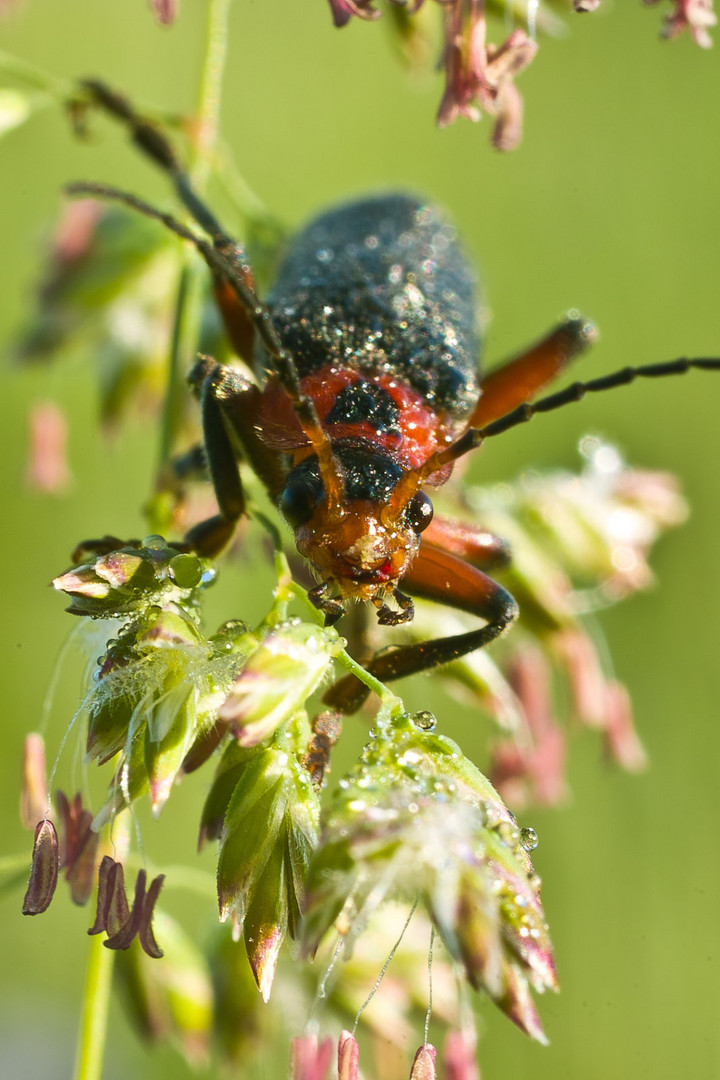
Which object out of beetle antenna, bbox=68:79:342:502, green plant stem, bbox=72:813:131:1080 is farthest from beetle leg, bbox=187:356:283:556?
green plant stem, bbox=72:813:131:1080

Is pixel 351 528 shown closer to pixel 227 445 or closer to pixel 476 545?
pixel 227 445

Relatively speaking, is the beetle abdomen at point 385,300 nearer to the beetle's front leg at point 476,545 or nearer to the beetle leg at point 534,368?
the beetle leg at point 534,368

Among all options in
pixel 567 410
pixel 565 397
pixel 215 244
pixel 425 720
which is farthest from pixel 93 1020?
pixel 567 410

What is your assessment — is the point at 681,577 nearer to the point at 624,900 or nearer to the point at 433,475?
the point at 624,900

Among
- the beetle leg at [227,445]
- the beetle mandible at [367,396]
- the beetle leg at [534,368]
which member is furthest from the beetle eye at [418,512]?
the beetle leg at [534,368]

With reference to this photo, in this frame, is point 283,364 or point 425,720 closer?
point 425,720

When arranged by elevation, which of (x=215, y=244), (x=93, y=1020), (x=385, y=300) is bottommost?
(x=93, y=1020)

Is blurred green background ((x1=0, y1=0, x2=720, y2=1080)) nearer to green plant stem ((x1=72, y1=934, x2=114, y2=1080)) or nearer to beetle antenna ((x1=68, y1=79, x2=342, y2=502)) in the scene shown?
beetle antenna ((x1=68, y1=79, x2=342, y2=502))
